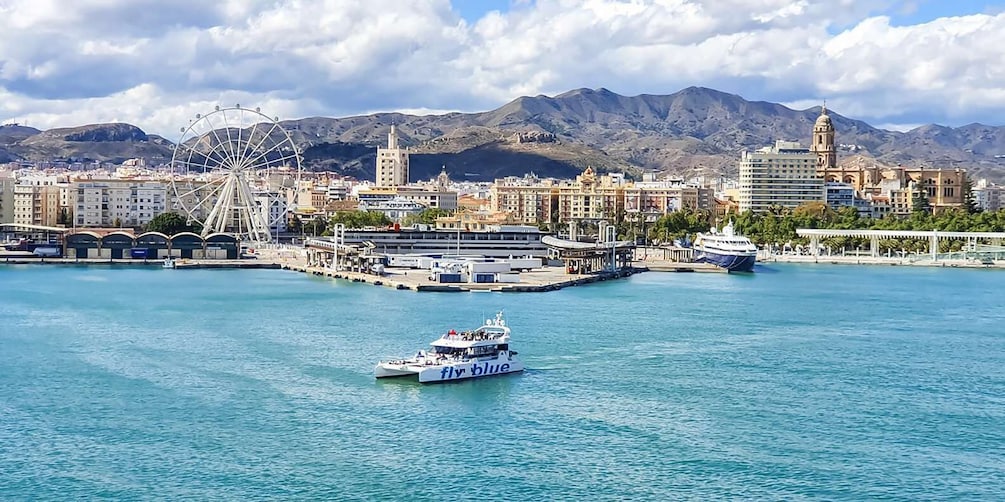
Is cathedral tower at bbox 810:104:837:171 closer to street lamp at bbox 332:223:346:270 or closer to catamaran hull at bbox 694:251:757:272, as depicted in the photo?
catamaran hull at bbox 694:251:757:272

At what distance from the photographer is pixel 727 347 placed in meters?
25.9

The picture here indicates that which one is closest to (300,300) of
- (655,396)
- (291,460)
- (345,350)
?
(345,350)

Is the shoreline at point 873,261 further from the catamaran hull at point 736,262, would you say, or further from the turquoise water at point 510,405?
the turquoise water at point 510,405

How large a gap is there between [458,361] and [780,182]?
58322 mm

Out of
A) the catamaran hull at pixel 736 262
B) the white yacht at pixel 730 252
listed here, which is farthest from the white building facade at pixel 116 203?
the catamaran hull at pixel 736 262

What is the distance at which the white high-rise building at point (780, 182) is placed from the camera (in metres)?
76.7

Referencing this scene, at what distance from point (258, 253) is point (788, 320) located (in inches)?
1161

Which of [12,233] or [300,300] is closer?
[300,300]

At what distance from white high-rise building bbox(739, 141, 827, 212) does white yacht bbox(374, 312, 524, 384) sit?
56265 millimetres

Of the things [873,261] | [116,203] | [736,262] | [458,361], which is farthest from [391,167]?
[458,361]

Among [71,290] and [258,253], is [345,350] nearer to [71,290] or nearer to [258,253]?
[71,290]

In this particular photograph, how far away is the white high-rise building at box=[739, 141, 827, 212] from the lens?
76688 mm

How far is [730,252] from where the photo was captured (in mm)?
49094

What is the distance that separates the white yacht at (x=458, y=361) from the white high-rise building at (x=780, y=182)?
56.3m
